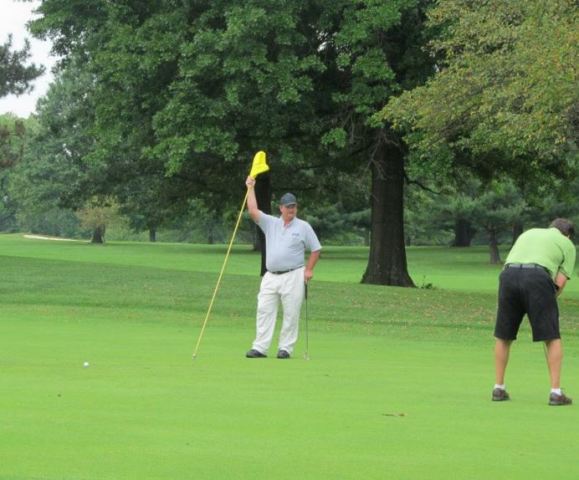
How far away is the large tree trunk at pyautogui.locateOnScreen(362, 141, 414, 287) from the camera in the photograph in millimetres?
36094

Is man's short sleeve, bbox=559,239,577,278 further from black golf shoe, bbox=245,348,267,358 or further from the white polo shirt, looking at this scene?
black golf shoe, bbox=245,348,267,358

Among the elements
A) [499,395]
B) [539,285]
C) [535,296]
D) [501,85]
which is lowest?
[499,395]

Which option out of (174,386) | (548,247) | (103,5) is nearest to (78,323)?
(174,386)

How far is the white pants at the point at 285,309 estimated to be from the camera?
1562 centimetres

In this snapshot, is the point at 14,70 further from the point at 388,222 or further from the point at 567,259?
the point at 567,259

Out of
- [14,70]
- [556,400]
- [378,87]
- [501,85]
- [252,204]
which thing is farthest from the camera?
[14,70]

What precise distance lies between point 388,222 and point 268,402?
26.2 m

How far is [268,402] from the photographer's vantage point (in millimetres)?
10625

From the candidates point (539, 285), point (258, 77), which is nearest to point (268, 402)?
point (539, 285)

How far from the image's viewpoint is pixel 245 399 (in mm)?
10789

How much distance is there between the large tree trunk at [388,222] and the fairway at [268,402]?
10.7m

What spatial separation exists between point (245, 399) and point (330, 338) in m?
10.0

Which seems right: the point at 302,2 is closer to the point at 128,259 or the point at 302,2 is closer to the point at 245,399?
the point at 245,399

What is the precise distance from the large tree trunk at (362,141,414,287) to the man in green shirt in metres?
24.4
